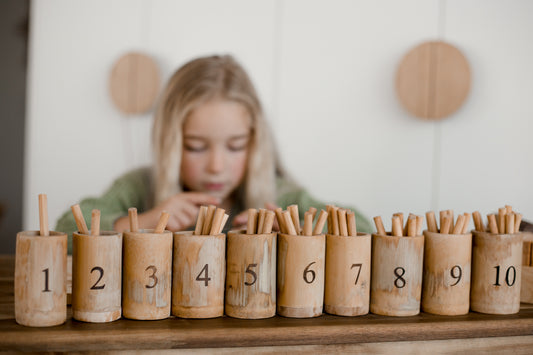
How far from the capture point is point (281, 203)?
2254mm

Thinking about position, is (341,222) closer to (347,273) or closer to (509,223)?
(347,273)

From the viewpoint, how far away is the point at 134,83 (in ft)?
7.02

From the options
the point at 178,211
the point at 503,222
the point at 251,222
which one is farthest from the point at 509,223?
the point at 178,211

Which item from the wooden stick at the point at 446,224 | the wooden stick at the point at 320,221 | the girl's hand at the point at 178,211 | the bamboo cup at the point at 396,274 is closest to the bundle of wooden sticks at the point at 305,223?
the wooden stick at the point at 320,221

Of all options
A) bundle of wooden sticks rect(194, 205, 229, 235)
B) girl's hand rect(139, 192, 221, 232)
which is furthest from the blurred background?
bundle of wooden sticks rect(194, 205, 229, 235)

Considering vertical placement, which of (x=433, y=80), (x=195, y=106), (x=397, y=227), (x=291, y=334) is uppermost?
(x=433, y=80)

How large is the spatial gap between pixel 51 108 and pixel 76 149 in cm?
17

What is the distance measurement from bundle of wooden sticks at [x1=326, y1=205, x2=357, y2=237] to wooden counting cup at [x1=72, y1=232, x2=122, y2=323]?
325mm

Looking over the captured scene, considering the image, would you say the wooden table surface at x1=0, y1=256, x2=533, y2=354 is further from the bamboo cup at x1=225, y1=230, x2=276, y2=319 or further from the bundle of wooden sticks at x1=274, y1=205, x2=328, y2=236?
the bundle of wooden sticks at x1=274, y1=205, x2=328, y2=236

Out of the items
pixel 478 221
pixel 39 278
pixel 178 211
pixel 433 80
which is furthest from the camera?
pixel 433 80

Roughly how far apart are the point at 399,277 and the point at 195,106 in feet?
4.61

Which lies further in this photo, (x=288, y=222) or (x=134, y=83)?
(x=134, y=83)

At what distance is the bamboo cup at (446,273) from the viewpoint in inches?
36.4

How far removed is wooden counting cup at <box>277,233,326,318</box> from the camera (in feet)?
2.84
